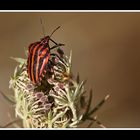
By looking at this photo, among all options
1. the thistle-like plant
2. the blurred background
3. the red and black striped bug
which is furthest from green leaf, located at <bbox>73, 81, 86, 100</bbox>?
the blurred background

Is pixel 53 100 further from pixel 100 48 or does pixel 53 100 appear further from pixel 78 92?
pixel 100 48

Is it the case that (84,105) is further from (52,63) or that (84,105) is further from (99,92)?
(99,92)

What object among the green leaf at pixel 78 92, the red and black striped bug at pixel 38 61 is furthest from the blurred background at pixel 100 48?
A: the green leaf at pixel 78 92

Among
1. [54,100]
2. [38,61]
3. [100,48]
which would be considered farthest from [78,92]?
[100,48]

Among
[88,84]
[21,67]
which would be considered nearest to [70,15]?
[88,84]

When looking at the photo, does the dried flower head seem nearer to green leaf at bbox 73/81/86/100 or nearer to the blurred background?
green leaf at bbox 73/81/86/100
